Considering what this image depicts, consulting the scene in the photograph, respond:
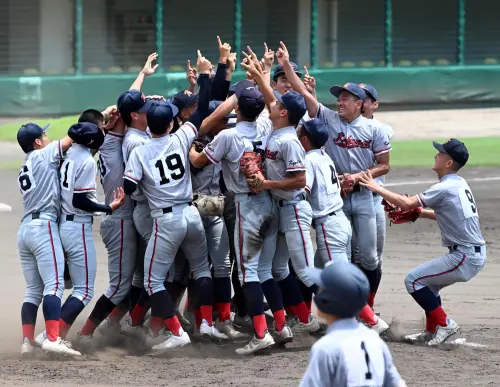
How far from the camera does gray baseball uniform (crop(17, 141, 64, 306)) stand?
7422 mm

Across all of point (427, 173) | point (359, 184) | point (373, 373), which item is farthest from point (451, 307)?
point (427, 173)

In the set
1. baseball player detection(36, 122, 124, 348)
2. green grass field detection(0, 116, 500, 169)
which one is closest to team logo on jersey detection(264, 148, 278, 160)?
baseball player detection(36, 122, 124, 348)

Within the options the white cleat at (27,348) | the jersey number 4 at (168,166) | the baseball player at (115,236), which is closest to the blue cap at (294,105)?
the jersey number 4 at (168,166)

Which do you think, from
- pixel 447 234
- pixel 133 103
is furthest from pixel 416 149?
pixel 133 103

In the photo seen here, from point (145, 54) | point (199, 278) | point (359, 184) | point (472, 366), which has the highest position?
point (145, 54)

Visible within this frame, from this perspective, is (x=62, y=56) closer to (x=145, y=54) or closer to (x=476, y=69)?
(x=145, y=54)

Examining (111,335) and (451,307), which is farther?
(451,307)

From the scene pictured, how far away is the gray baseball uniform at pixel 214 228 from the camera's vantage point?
7988 mm

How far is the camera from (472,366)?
24.2 feet

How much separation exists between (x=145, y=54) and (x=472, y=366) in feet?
50.9

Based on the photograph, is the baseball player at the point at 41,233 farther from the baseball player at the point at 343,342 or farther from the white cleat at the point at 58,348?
the baseball player at the point at 343,342

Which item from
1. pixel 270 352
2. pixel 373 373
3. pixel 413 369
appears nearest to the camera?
pixel 373 373

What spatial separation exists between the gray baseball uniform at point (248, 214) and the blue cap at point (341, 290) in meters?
3.54

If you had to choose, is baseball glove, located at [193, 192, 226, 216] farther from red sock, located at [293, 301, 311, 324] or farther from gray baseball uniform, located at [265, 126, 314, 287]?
red sock, located at [293, 301, 311, 324]
